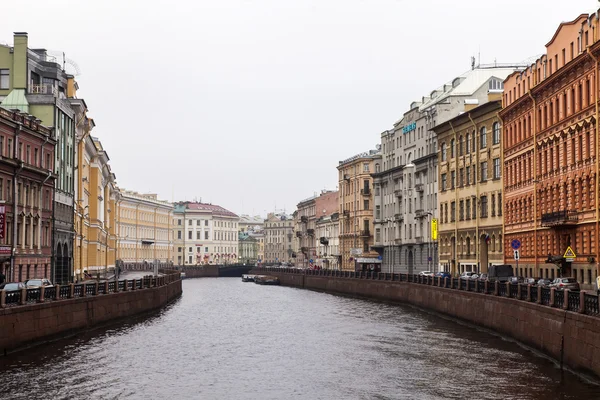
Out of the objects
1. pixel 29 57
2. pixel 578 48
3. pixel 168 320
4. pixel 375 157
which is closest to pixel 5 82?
pixel 29 57

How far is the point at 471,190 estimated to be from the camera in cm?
9275

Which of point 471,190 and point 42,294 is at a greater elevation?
point 471,190

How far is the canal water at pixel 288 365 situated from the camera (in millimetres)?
32656

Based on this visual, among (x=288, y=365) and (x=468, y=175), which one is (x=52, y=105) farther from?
(x=288, y=365)

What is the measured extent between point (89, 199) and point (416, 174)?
117ft

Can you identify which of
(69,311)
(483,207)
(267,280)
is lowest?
(267,280)

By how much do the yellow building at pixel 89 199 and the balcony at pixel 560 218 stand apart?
41.3m

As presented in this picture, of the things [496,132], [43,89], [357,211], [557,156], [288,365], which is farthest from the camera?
[357,211]

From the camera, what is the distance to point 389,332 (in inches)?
2142

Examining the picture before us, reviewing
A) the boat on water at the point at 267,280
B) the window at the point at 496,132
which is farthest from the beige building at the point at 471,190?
the boat on water at the point at 267,280

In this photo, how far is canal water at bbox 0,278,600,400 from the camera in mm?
32656

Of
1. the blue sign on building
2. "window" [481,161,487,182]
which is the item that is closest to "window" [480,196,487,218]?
"window" [481,161,487,182]

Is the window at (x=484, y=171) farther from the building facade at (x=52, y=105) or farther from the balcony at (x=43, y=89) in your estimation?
the balcony at (x=43, y=89)

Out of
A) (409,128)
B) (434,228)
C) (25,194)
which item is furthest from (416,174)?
(25,194)
